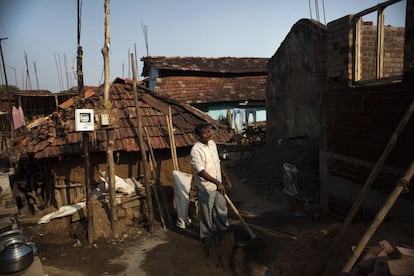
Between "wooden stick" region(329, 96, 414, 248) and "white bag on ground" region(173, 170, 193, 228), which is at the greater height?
"wooden stick" region(329, 96, 414, 248)

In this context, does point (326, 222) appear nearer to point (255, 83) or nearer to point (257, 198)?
point (257, 198)

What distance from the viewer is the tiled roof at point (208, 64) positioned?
65.2 ft

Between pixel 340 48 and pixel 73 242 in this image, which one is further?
pixel 73 242

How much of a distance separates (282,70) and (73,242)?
32.3 feet

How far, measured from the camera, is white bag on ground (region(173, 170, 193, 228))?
261 inches

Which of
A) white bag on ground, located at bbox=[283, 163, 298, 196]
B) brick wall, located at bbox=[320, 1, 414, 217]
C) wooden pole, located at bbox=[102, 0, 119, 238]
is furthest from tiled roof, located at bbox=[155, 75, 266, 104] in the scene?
brick wall, located at bbox=[320, 1, 414, 217]

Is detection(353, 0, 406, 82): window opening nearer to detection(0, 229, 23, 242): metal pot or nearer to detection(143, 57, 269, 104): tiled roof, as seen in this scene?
detection(0, 229, 23, 242): metal pot

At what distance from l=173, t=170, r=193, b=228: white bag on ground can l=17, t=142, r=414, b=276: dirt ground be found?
230 millimetres

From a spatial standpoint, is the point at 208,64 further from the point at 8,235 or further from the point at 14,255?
the point at 14,255

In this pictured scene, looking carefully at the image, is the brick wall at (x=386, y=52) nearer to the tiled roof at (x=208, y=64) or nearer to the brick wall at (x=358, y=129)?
the brick wall at (x=358, y=129)

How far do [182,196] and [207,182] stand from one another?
58.3 inches

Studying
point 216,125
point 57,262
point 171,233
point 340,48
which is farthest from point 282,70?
point 57,262

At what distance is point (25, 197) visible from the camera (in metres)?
7.83

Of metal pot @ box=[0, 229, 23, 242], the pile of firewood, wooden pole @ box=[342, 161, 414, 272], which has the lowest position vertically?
metal pot @ box=[0, 229, 23, 242]
